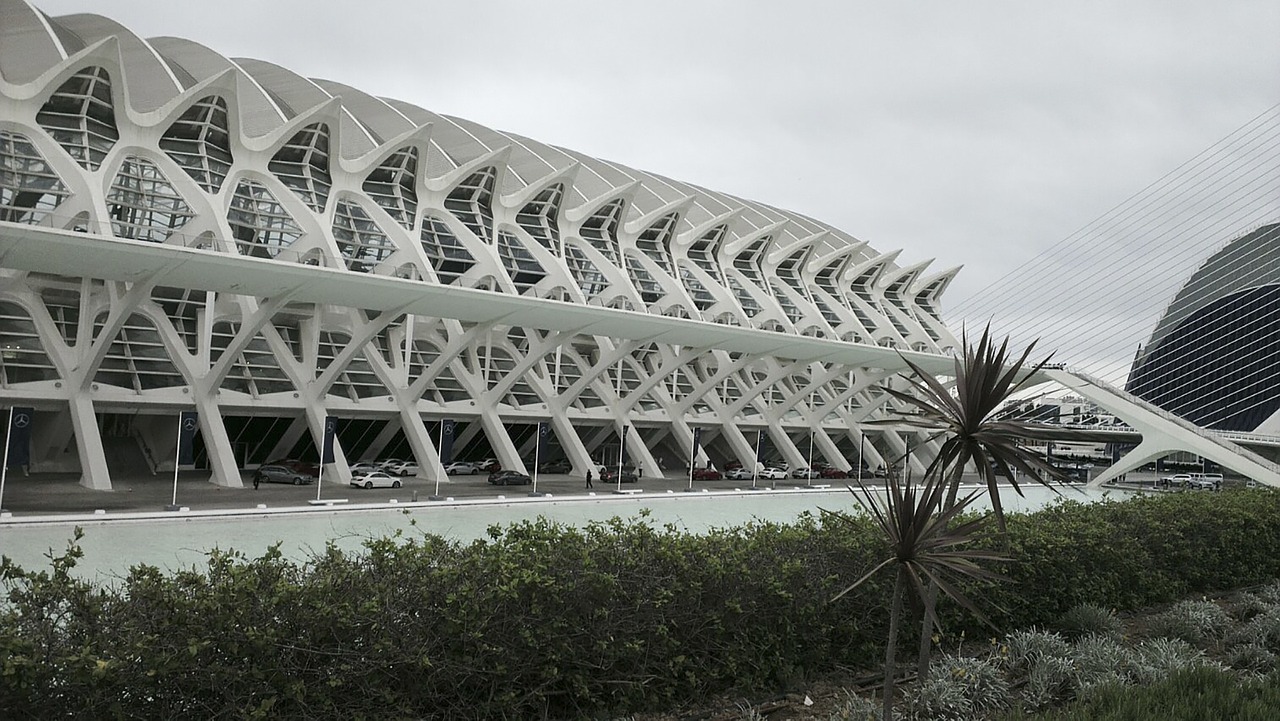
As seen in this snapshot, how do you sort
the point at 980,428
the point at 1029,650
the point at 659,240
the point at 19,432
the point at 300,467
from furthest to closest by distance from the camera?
the point at 659,240 → the point at 300,467 → the point at 19,432 → the point at 1029,650 → the point at 980,428

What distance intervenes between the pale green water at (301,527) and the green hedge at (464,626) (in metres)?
1.30

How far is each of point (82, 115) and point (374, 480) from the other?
54.9 feet

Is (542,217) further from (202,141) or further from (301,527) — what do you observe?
(301,527)

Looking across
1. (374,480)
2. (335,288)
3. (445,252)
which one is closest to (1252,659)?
(335,288)

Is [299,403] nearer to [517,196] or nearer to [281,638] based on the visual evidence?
[517,196]

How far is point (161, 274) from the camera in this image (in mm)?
22641

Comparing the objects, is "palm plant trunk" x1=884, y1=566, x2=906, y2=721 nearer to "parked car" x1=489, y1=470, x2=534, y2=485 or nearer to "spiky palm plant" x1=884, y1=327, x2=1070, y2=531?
"spiky palm plant" x1=884, y1=327, x2=1070, y2=531

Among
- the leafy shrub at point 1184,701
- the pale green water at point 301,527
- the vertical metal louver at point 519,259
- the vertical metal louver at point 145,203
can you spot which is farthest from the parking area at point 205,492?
the leafy shrub at point 1184,701

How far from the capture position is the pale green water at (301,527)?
13289mm

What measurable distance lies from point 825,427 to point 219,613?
48137mm

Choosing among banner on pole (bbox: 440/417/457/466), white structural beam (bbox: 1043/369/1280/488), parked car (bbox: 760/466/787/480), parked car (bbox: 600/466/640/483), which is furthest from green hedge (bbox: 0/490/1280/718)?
white structural beam (bbox: 1043/369/1280/488)

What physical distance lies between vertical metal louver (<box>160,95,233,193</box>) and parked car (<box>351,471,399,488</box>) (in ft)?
41.1

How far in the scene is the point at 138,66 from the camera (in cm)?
3450

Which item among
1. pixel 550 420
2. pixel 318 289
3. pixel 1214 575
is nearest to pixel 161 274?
pixel 318 289
